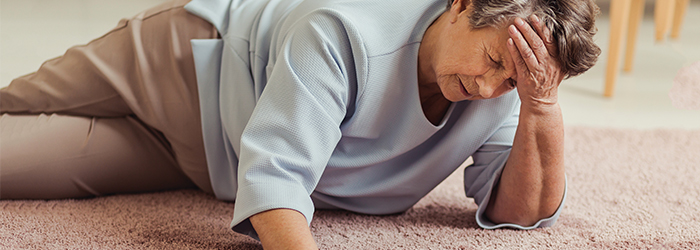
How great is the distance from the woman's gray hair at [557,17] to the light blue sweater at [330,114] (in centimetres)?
13

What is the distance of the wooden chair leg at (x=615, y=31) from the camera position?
2168 mm

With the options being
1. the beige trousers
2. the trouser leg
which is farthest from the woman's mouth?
the trouser leg

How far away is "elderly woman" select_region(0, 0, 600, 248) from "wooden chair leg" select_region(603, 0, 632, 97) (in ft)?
4.30

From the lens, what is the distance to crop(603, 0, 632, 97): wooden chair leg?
85.4 inches

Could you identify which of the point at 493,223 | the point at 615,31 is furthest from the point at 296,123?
the point at 615,31

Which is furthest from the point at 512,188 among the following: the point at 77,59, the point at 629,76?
the point at 629,76

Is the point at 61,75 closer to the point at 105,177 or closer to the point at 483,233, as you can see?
the point at 105,177

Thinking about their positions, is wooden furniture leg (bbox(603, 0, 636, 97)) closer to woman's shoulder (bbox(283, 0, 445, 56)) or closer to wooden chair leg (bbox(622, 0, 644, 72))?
wooden chair leg (bbox(622, 0, 644, 72))

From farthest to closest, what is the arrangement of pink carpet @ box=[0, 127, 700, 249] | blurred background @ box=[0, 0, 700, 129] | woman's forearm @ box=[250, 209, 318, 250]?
blurred background @ box=[0, 0, 700, 129], pink carpet @ box=[0, 127, 700, 249], woman's forearm @ box=[250, 209, 318, 250]

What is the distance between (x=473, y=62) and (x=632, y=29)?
→ 6.59ft

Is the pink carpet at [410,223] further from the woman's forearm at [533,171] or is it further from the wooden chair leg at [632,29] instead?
the wooden chair leg at [632,29]

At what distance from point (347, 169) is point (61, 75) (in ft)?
2.18

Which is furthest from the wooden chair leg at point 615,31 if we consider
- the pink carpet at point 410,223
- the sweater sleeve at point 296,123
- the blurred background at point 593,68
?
the sweater sleeve at point 296,123

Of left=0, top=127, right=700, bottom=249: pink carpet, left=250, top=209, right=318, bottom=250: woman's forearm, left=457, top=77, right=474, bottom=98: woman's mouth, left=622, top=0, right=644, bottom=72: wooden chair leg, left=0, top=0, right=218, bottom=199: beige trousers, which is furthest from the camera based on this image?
left=622, top=0, right=644, bottom=72: wooden chair leg
